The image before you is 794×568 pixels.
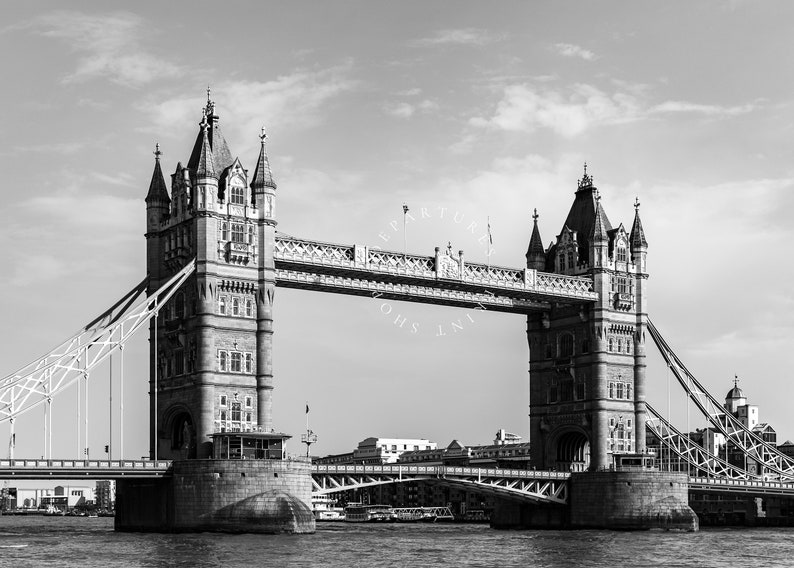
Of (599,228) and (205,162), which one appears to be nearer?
(205,162)

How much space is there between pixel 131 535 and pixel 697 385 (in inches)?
2366

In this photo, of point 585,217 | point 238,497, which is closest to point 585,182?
point 585,217

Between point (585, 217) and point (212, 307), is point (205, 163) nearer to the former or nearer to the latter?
point (212, 307)

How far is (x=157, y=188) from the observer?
11638 cm

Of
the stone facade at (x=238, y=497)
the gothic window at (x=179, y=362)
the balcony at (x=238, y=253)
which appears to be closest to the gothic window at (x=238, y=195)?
the balcony at (x=238, y=253)

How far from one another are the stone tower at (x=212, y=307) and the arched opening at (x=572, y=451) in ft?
121

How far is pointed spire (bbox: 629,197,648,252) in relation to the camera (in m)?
138

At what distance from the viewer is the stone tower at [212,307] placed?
109 metres

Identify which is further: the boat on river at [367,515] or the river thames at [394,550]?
the boat on river at [367,515]

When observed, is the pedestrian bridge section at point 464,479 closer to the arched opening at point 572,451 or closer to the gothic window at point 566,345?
the arched opening at point 572,451

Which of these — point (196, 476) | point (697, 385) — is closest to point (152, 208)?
point (196, 476)

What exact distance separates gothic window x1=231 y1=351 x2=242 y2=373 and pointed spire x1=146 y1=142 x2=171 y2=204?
1451 cm

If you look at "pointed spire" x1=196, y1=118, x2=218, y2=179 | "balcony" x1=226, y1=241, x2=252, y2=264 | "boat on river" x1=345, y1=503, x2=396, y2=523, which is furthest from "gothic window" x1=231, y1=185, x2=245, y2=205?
"boat on river" x1=345, y1=503, x2=396, y2=523

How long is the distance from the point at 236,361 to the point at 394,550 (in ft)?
72.9
